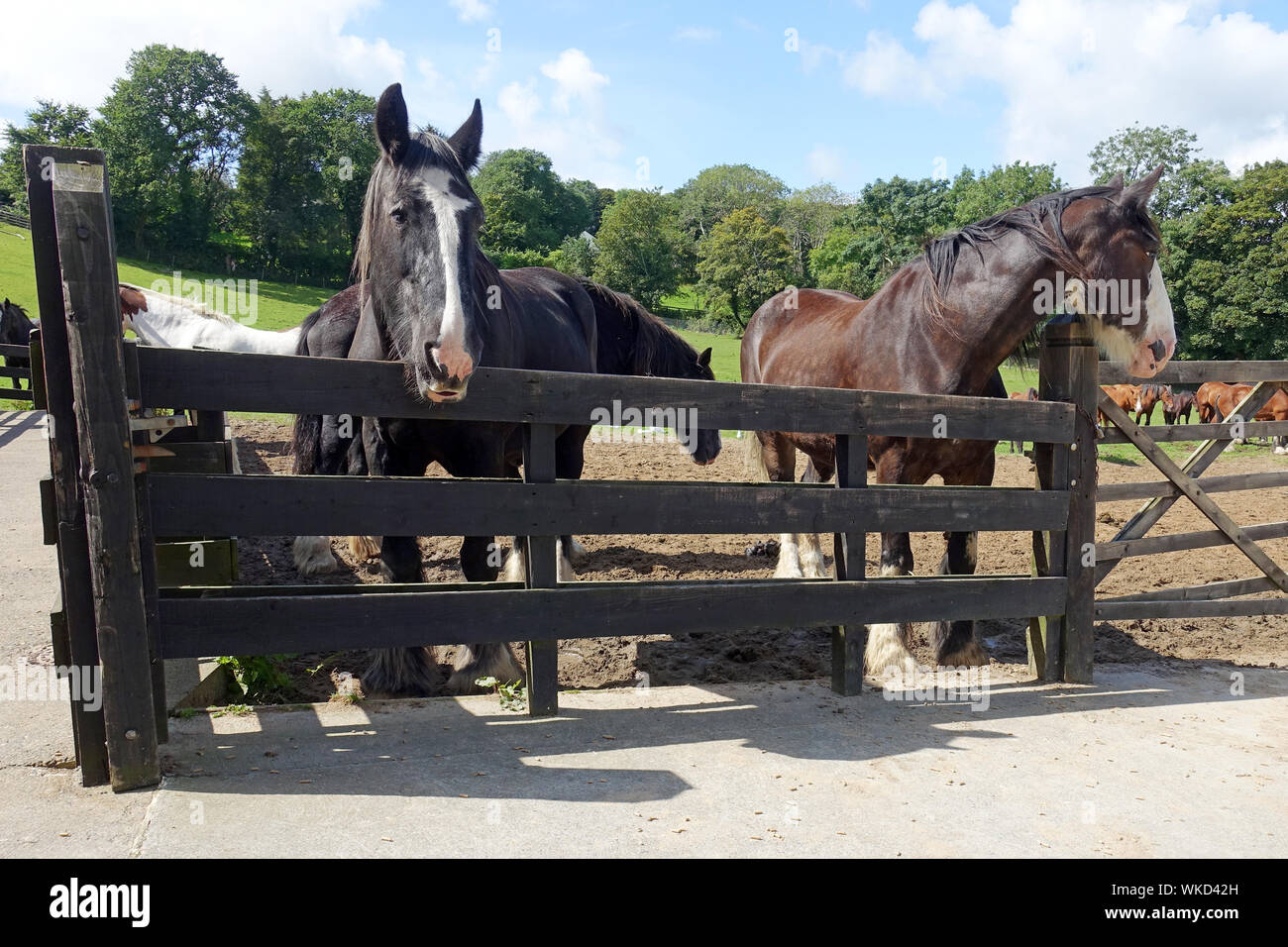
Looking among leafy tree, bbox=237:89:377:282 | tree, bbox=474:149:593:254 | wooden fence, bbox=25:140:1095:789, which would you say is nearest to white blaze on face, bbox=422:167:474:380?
wooden fence, bbox=25:140:1095:789

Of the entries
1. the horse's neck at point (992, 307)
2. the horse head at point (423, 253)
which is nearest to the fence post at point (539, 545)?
the horse head at point (423, 253)

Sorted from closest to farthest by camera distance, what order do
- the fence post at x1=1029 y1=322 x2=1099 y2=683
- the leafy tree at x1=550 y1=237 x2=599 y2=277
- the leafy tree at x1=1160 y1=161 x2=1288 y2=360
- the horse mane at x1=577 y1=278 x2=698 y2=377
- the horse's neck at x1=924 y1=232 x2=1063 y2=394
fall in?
1. the fence post at x1=1029 y1=322 x2=1099 y2=683
2. the horse's neck at x1=924 y1=232 x2=1063 y2=394
3. the horse mane at x1=577 y1=278 x2=698 y2=377
4. the leafy tree at x1=1160 y1=161 x2=1288 y2=360
5. the leafy tree at x1=550 y1=237 x2=599 y2=277

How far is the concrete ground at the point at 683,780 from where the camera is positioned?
260 cm

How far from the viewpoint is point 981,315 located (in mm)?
5102

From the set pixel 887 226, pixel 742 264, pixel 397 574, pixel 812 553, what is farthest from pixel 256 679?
pixel 887 226

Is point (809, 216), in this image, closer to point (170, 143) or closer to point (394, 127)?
point (170, 143)

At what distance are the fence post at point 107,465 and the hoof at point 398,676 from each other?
1297mm

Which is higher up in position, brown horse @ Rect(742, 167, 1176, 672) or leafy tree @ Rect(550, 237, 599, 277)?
leafy tree @ Rect(550, 237, 599, 277)

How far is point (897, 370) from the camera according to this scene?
545 cm

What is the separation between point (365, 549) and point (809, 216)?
98887 millimetres

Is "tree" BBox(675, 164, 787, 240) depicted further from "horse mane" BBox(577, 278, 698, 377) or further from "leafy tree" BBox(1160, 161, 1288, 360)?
"horse mane" BBox(577, 278, 698, 377)

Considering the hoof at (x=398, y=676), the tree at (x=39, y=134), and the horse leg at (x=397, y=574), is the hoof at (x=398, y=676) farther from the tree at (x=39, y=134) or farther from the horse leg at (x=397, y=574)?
the tree at (x=39, y=134)

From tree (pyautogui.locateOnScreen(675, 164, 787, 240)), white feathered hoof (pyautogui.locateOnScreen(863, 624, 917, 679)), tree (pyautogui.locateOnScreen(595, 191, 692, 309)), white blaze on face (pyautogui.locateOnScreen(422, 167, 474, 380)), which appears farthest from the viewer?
tree (pyautogui.locateOnScreen(675, 164, 787, 240))

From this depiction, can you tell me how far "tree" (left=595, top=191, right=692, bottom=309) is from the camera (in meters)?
74.0
